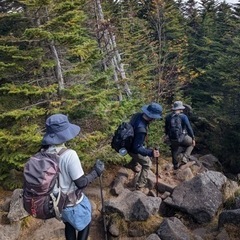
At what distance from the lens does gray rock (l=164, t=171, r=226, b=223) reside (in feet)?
22.7

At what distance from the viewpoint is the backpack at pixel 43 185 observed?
146 inches

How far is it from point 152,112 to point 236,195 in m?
3.07

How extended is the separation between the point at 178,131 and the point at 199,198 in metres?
1.73

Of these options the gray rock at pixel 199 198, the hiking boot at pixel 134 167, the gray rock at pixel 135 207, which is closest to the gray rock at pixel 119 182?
the hiking boot at pixel 134 167

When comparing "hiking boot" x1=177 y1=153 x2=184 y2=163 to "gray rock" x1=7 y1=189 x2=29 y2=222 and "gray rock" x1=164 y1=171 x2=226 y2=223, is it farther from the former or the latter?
"gray rock" x1=7 y1=189 x2=29 y2=222

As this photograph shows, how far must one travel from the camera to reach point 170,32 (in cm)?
2655

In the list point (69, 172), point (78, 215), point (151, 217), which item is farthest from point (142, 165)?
point (69, 172)

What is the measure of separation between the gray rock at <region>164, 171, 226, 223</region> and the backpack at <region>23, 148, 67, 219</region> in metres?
3.85

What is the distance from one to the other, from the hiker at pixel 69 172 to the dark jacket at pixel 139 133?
82.7 inches

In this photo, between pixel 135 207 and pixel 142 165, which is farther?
pixel 142 165

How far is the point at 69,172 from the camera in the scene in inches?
154

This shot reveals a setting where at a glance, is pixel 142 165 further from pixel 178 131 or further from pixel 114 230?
pixel 114 230

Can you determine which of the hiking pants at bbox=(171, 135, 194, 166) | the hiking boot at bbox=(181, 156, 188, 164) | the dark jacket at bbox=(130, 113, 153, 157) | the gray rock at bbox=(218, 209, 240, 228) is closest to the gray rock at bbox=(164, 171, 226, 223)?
the gray rock at bbox=(218, 209, 240, 228)

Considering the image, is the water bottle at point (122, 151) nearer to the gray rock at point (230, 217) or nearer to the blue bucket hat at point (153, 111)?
the blue bucket hat at point (153, 111)
